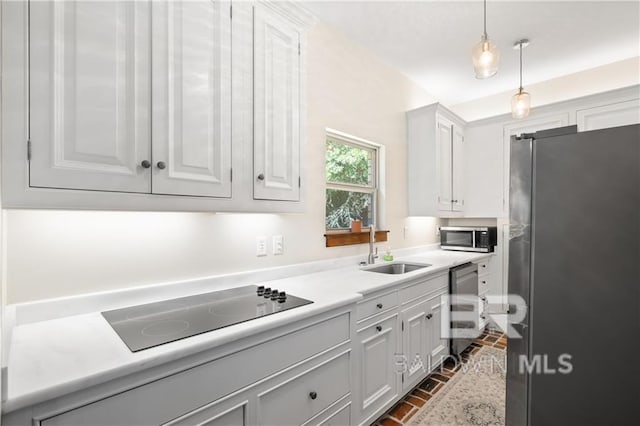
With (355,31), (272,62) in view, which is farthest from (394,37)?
(272,62)

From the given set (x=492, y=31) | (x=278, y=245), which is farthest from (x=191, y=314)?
(x=492, y=31)

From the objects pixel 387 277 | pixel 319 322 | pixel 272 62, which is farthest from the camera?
pixel 387 277

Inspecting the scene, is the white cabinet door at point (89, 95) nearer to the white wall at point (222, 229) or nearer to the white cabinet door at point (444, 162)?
the white wall at point (222, 229)

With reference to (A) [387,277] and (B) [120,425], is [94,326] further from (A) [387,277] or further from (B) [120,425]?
(A) [387,277]

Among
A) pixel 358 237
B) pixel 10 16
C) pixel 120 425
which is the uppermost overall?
pixel 10 16

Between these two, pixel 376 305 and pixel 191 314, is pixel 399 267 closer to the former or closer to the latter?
pixel 376 305

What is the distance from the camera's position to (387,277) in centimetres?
212

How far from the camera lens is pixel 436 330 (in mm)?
2557

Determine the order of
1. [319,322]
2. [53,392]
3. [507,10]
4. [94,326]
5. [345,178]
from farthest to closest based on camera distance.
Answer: [345,178] < [507,10] < [319,322] < [94,326] < [53,392]

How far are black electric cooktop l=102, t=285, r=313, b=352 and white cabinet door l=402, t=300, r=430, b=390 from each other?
104 cm

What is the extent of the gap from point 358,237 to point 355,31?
5.75ft

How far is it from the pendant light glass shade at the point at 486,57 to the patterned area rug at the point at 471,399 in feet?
7.33

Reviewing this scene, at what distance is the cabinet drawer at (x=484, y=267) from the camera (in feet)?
11.0

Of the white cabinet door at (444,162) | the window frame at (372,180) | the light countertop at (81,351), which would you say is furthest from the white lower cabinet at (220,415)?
the white cabinet door at (444,162)
